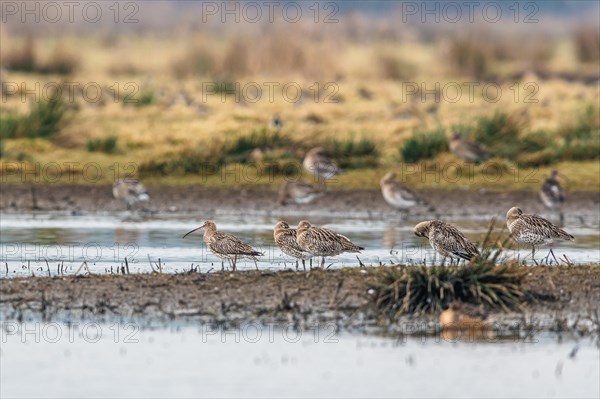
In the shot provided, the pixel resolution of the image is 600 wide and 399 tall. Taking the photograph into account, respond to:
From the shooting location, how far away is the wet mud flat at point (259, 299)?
35.7 ft

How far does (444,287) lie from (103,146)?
14.9 m

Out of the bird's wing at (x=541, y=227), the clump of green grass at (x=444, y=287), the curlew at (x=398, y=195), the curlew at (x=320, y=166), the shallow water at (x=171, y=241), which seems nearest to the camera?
the clump of green grass at (x=444, y=287)

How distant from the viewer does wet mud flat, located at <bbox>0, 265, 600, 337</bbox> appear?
→ 35.7 feet

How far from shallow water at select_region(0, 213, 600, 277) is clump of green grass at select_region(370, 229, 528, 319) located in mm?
1085

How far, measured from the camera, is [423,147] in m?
24.0

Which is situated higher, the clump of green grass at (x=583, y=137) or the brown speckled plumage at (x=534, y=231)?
the clump of green grass at (x=583, y=137)

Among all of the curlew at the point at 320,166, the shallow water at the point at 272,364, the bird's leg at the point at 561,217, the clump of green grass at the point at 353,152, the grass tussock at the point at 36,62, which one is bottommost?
the shallow water at the point at 272,364

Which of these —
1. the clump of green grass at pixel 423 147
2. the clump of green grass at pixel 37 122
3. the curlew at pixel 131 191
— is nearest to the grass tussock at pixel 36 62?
the clump of green grass at pixel 37 122

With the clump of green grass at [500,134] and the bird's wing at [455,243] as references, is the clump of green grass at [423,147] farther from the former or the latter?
the bird's wing at [455,243]

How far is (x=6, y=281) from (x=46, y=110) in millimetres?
14867

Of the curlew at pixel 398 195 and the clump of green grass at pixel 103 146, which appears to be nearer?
the curlew at pixel 398 195

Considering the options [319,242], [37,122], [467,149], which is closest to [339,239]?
[319,242]

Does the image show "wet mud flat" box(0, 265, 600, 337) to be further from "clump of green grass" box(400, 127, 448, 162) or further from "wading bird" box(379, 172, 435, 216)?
"clump of green grass" box(400, 127, 448, 162)

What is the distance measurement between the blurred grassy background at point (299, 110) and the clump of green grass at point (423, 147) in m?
0.02
